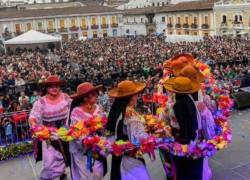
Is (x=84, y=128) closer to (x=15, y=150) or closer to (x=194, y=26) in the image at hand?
(x=15, y=150)

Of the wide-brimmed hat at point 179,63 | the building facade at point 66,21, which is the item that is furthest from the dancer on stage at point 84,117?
the building facade at point 66,21

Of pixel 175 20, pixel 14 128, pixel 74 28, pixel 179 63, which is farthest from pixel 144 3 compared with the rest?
pixel 179 63

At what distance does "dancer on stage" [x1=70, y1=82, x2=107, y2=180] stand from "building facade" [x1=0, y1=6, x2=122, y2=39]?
5690 cm

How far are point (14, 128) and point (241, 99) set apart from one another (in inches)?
208

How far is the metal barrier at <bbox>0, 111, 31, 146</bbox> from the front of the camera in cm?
809

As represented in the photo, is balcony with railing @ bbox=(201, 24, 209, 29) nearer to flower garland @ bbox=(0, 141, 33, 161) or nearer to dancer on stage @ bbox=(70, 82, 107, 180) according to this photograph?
flower garland @ bbox=(0, 141, 33, 161)

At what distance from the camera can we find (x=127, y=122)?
455 cm

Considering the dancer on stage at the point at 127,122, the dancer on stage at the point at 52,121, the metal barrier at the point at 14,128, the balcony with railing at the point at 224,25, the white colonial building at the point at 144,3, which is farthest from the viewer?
the white colonial building at the point at 144,3

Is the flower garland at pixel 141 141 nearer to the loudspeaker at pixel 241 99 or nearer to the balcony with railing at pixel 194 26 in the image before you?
the loudspeaker at pixel 241 99

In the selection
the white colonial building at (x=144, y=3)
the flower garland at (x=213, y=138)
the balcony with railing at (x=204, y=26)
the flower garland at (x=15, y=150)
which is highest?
the white colonial building at (x=144, y=3)

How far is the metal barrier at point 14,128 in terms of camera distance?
319 inches

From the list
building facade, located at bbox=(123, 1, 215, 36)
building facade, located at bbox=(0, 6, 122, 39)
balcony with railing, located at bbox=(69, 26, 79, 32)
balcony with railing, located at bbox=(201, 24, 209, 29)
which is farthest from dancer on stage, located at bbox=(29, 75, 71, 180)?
balcony with railing, located at bbox=(69, 26, 79, 32)

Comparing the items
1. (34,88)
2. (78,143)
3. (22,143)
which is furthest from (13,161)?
(34,88)

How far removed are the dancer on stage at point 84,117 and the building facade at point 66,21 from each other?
187 ft
